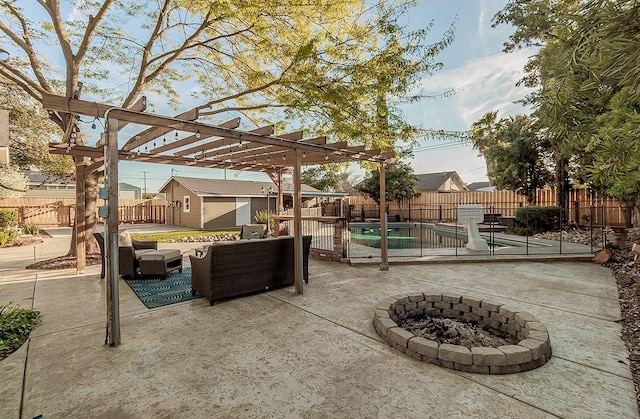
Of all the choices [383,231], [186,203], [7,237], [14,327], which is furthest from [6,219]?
[383,231]

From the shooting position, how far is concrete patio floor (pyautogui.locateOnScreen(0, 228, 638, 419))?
2.05m

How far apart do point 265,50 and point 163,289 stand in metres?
5.63

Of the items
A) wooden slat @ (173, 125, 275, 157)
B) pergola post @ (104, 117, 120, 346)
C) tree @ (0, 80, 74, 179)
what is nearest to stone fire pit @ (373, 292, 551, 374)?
pergola post @ (104, 117, 120, 346)

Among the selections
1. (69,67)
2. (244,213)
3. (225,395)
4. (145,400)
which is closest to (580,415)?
(225,395)

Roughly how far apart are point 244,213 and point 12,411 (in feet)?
56.4

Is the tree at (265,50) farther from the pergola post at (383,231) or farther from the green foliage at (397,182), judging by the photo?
the green foliage at (397,182)

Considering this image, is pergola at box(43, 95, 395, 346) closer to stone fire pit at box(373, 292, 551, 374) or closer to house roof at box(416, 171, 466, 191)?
stone fire pit at box(373, 292, 551, 374)

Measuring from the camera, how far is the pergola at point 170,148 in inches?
118

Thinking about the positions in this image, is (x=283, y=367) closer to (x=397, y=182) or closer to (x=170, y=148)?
(x=170, y=148)

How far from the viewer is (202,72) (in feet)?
27.8

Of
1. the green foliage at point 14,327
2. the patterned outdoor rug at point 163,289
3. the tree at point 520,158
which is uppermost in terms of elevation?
the tree at point 520,158

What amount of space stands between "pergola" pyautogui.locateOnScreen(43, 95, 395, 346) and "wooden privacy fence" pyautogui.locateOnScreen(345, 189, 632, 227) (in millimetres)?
8368

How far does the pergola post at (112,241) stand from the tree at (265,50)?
383 centimetres

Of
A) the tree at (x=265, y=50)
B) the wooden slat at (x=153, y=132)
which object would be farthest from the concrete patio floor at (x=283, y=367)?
the tree at (x=265, y=50)
